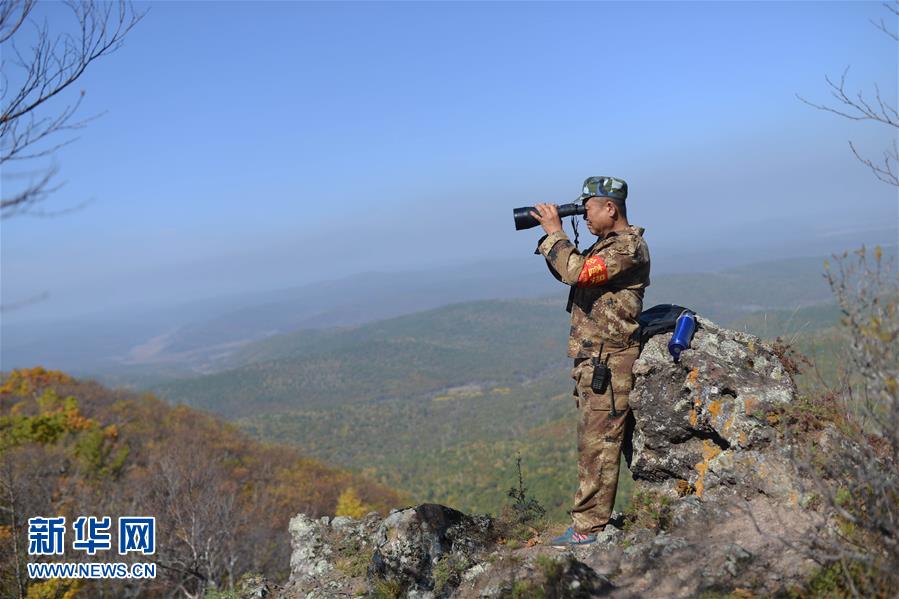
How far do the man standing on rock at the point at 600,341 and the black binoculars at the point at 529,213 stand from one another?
0.06 meters

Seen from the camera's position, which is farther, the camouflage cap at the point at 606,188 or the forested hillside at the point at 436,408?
the forested hillside at the point at 436,408

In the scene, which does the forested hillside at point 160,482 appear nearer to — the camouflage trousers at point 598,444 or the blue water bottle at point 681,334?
the camouflage trousers at point 598,444

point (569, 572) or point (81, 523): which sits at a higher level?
point (569, 572)

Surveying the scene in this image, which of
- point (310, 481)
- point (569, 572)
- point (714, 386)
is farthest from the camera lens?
point (310, 481)

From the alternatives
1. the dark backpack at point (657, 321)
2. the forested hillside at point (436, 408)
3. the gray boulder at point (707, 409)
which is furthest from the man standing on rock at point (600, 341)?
the forested hillside at point (436, 408)

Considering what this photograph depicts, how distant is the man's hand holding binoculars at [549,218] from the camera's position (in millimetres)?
5238

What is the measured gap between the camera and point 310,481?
4612cm

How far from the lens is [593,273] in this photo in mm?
4902

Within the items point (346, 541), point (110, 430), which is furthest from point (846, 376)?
point (110, 430)

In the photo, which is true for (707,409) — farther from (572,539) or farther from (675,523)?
(572,539)

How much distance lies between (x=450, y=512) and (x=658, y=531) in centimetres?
209

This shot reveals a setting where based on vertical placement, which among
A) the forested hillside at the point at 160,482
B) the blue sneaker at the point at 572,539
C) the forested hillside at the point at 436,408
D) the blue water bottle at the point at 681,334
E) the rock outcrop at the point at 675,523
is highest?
the blue water bottle at the point at 681,334

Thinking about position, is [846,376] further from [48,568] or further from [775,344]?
[48,568]

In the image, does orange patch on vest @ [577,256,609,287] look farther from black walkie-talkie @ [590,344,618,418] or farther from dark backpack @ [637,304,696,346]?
dark backpack @ [637,304,696,346]
